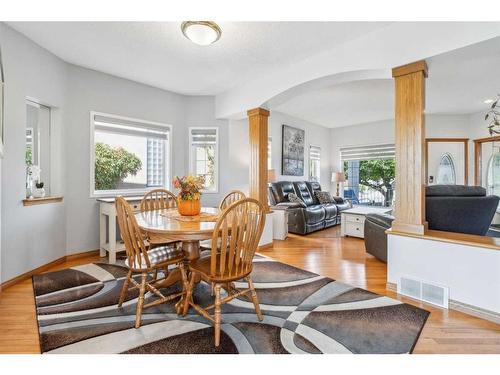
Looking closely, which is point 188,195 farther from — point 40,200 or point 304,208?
point 304,208

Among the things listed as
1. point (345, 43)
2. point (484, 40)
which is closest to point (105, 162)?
point (345, 43)

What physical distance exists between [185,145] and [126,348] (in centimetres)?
362

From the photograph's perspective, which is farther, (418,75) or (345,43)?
(345,43)

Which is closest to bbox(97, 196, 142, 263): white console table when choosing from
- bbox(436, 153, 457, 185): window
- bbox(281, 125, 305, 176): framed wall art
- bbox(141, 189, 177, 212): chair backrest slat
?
bbox(141, 189, 177, 212): chair backrest slat

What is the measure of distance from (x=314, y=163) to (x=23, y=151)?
20.5 feet

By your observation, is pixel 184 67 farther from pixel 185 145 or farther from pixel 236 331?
pixel 236 331

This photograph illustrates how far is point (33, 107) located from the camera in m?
3.27

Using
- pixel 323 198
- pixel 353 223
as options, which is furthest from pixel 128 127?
pixel 323 198

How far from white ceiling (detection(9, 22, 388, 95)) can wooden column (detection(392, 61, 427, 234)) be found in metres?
0.64

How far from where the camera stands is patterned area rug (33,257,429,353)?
170 cm

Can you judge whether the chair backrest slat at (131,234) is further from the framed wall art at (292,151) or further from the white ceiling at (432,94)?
the framed wall art at (292,151)

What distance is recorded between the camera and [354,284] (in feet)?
8.93

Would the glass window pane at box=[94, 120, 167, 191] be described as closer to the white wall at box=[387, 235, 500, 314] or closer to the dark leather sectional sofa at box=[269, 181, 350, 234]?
the dark leather sectional sofa at box=[269, 181, 350, 234]

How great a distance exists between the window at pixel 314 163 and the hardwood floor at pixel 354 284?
3376 mm
